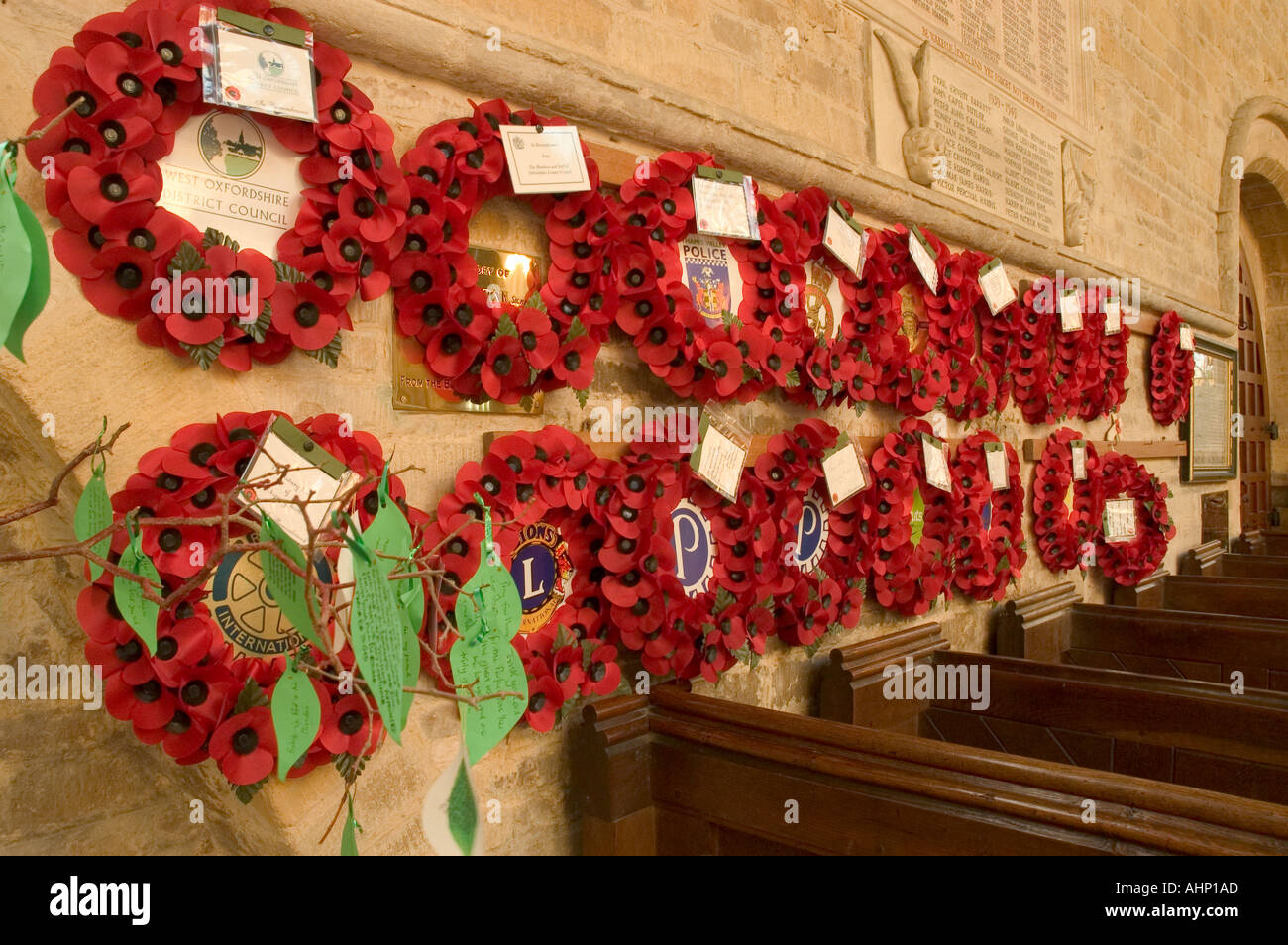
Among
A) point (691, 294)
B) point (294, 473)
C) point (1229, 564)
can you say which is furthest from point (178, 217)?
point (1229, 564)

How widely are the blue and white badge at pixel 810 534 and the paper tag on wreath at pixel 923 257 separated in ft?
3.01

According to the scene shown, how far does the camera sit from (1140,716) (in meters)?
2.26

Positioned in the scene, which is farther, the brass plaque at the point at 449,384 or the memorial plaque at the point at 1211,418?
the memorial plaque at the point at 1211,418

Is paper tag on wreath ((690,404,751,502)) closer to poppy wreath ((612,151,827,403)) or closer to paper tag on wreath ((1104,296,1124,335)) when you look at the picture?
poppy wreath ((612,151,827,403))

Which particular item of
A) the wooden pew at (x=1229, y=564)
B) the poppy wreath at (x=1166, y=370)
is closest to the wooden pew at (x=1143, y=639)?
the poppy wreath at (x=1166, y=370)

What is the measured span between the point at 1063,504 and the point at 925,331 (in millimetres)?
1296

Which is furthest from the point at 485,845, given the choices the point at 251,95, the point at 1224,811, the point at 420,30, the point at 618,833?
the point at 420,30

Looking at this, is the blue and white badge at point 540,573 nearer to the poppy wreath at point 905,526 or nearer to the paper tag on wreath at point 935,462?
the poppy wreath at point 905,526

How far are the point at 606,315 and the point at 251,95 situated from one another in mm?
795

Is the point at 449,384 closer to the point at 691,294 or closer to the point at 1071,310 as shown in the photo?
the point at 691,294

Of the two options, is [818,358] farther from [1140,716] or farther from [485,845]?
[485,845]

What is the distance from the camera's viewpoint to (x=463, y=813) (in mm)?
916

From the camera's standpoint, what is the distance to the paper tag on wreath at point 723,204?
2.12 metres

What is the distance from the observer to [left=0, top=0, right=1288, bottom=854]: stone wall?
1.30 meters
